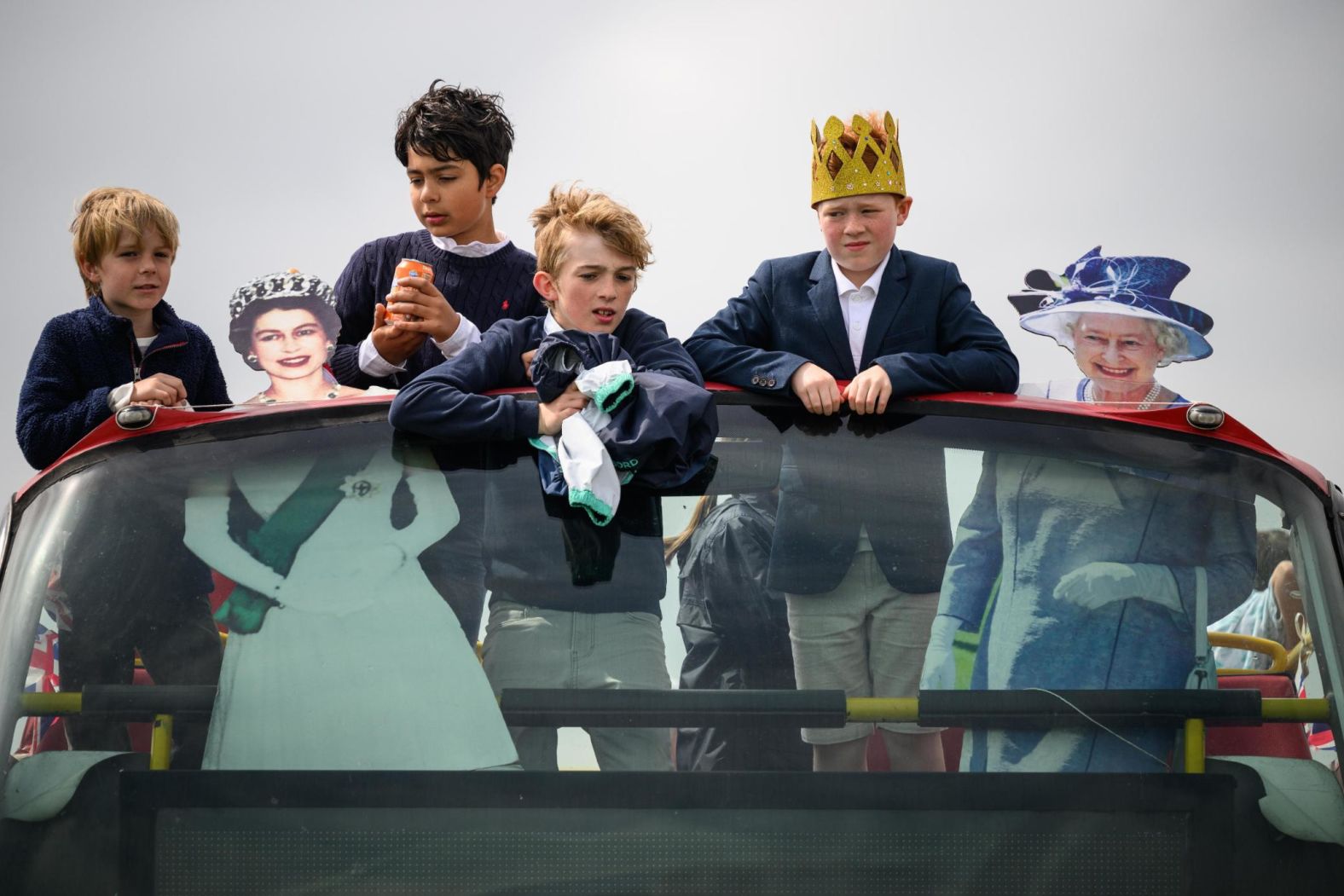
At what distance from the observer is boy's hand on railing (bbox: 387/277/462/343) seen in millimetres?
3252

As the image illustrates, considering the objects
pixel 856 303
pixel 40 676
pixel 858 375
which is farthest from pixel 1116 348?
pixel 40 676

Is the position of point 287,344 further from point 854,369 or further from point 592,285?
point 854,369

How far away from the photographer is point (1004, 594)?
246 centimetres

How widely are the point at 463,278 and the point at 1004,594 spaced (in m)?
1.85

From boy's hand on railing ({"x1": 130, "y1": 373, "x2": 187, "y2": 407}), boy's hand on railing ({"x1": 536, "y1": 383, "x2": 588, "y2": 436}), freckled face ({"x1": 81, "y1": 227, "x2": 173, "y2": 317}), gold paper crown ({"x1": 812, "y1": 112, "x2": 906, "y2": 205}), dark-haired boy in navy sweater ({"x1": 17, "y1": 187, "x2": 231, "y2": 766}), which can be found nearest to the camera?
dark-haired boy in navy sweater ({"x1": 17, "y1": 187, "x2": 231, "y2": 766})

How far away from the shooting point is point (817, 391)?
2.68m

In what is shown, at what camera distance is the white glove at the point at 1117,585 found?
2.44 m

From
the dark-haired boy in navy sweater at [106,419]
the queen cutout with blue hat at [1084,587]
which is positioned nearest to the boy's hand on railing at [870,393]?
the queen cutout with blue hat at [1084,587]

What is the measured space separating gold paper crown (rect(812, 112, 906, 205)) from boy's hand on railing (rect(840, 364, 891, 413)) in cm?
100

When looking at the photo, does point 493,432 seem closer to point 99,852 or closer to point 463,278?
point 99,852

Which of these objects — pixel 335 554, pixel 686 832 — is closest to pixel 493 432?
pixel 335 554

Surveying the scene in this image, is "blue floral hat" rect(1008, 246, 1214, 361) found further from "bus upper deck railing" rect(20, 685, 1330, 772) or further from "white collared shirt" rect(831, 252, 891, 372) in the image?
"bus upper deck railing" rect(20, 685, 1330, 772)

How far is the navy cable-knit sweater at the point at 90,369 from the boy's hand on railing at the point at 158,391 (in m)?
0.06

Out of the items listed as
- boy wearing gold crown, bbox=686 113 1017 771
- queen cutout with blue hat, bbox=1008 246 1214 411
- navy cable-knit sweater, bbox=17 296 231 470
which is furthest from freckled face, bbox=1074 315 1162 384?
navy cable-knit sweater, bbox=17 296 231 470
